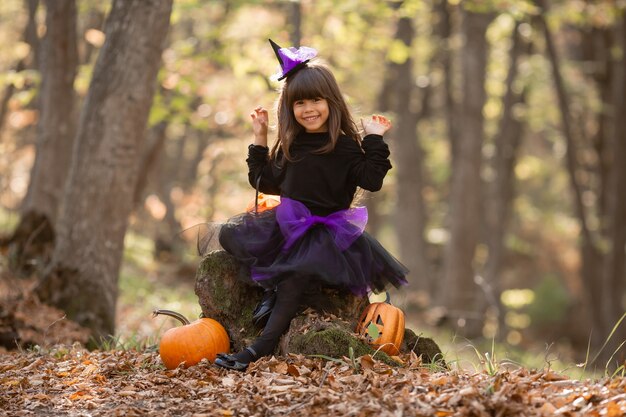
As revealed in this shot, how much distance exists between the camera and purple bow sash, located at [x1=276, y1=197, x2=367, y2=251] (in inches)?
208

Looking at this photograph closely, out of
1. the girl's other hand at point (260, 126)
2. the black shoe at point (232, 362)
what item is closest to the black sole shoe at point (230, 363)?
the black shoe at point (232, 362)

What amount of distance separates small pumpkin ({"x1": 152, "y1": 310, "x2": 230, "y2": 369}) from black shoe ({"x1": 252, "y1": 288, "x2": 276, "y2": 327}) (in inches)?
11.4

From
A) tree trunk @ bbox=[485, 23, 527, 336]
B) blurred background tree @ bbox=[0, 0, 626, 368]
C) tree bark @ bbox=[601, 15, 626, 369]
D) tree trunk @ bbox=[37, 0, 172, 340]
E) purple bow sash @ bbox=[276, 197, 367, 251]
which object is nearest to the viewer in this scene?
purple bow sash @ bbox=[276, 197, 367, 251]

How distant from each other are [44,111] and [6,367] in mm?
6519

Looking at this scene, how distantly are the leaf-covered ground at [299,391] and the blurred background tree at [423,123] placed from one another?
2.66 meters

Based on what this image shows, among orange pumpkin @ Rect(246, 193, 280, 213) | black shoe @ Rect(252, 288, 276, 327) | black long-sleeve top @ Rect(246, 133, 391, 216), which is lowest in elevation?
black shoe @ Rect(252, 288, 276, 327)

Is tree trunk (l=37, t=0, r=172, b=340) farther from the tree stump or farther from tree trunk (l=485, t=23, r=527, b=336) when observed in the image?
tree trunk (l=485, t=23, r=527, b=336)

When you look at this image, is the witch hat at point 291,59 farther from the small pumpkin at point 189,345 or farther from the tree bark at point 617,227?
the tree bark at point 617,227

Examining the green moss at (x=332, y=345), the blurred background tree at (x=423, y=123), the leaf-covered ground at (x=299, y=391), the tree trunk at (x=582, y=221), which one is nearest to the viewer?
the leaf-covered ground at (x=299, y=391)

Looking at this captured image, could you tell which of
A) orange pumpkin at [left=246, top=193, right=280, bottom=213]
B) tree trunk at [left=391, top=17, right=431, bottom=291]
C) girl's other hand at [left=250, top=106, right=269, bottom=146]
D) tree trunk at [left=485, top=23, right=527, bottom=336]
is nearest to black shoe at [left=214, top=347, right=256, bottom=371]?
orange pumpkin at [left=246, top=193, right=280, bottom=213]

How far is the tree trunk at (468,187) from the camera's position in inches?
588

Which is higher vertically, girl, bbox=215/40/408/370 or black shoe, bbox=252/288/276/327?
girl, bbox=215/40/408/370

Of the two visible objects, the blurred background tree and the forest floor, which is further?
the blurred background tree

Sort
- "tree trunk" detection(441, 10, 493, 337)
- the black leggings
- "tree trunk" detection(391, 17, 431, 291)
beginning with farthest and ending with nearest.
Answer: "tree trunk" detection(391, 17, 431, 291) → "tree trunk" detection(441, 10, 493, 337) → the black leggings
